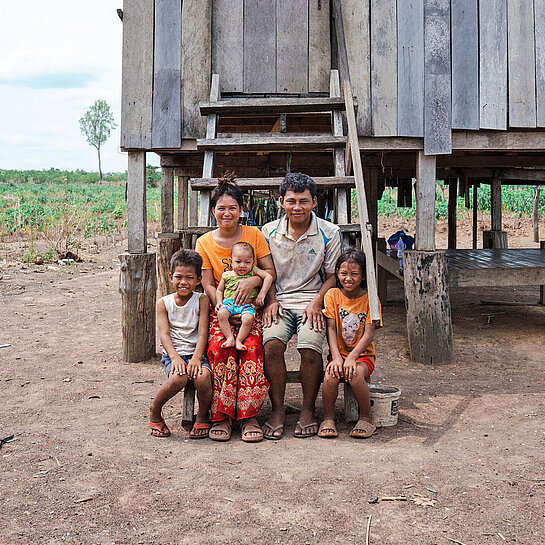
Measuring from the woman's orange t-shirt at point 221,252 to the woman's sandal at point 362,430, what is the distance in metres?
1.23

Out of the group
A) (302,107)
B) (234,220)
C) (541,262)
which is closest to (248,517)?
(234,220)

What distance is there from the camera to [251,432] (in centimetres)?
378

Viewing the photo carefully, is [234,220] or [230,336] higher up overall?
[234,220]

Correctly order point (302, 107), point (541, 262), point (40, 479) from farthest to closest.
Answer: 1. point (541, 262)
2. point (302, 107)
3. point (40, 479)

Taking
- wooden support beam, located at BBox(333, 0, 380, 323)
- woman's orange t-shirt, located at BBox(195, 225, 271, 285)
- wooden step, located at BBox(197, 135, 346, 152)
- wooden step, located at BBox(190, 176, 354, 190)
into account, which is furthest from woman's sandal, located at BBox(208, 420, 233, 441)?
wooden step, located at BBox(197, 135, 346, 152)

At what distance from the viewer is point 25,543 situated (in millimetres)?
2533

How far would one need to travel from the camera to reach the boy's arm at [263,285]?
401cm

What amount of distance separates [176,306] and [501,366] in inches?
129

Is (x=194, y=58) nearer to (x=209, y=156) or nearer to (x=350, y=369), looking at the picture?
(x=209, y=156)

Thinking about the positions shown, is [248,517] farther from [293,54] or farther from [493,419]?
[293,54]

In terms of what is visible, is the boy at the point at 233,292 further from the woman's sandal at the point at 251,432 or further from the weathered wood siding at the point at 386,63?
the weathered wood siding at the point at 386,63

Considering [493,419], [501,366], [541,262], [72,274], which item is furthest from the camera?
[72,274]

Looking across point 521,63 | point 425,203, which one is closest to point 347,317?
point 425,203

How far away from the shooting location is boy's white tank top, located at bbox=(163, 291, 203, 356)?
3980mm
